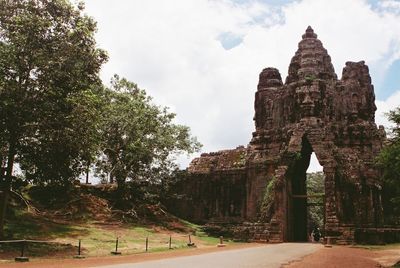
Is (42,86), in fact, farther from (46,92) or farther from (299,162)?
(299,162)

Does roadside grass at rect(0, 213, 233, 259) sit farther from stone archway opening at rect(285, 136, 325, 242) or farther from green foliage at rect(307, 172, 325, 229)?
green foliage at rect(307, 172, 325, 229)

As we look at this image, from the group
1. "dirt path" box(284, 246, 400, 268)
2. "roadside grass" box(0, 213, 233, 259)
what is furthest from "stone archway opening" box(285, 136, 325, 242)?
"dirt path" box(284, 246, 400, 268)

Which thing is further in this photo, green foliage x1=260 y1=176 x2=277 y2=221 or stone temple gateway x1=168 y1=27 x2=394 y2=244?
green foliage x1=260 y1=176 x2=277 y2=221

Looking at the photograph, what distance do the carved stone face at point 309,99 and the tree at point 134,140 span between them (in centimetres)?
1050

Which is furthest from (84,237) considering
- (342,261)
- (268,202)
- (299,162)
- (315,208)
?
(315,208)

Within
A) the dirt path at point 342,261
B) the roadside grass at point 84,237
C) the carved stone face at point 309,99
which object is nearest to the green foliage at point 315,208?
the carved stone face at point 309,99

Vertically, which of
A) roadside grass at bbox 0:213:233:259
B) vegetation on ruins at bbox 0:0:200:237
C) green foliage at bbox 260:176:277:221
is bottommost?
roadside grass at bbox 0:213:233:259

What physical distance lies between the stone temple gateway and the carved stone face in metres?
0.07

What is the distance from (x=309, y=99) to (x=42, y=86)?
17292 millimetres

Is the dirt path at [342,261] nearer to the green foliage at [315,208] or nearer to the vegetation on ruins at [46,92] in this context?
the vegetation on ruins at [46,92]

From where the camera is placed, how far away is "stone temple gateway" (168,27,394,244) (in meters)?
26.7

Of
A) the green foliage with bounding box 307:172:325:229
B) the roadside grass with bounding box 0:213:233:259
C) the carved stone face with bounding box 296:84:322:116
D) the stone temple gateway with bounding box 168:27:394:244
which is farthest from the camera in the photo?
the green foliage with bounding box 307:172:325:229

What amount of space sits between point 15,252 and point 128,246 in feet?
18.7

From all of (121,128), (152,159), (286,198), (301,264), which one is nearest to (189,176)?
(152,159)
